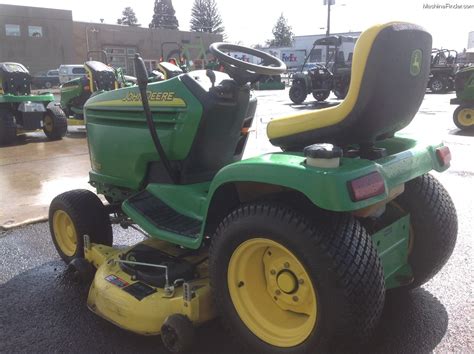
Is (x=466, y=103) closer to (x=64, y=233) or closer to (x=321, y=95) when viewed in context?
(x=321, y=95)

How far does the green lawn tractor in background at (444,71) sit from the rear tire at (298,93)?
771 centimetres

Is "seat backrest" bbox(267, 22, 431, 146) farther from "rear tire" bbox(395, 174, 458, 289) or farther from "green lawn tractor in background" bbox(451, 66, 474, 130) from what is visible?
"green lawn tractor in background" bbox(451, 66, 474, 130)

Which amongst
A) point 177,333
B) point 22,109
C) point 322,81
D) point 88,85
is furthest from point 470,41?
point 177,333

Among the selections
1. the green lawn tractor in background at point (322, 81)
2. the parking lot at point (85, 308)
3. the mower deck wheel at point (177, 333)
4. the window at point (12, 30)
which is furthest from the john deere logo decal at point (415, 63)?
the window at point (12, 30)

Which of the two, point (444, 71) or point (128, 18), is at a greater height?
point (128, 18)

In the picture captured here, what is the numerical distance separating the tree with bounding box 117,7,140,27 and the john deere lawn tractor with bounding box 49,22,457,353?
93.5 metres

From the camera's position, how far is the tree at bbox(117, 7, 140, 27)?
90562 millimetres

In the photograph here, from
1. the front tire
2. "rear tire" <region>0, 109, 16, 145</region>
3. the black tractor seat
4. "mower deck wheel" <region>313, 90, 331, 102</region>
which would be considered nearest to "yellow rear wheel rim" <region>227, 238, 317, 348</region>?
the front tire

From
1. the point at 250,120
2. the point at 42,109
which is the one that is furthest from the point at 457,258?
the point at 42,109

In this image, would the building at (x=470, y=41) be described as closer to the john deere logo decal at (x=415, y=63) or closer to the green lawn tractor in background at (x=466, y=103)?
the green lawn tractor in background at (x=466, y=103)

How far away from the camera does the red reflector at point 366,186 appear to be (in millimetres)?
1951

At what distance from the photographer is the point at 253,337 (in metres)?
2.29

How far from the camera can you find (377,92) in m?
2.08

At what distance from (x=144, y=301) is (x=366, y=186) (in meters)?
1.30
